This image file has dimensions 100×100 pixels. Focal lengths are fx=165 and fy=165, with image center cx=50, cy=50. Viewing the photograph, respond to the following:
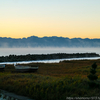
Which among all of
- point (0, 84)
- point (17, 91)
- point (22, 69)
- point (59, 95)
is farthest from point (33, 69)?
point (59, 95)

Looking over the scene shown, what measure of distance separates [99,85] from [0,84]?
29.0 feet

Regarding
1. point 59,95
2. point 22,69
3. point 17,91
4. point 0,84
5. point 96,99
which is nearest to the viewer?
point 96,99

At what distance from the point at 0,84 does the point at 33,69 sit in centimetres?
1098

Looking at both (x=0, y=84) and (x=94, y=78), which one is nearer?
(x=94, y=78)

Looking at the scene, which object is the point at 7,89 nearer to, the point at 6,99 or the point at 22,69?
the point at 6,99

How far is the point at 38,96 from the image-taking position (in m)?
11.9

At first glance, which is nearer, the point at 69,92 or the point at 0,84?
the point at 69,92

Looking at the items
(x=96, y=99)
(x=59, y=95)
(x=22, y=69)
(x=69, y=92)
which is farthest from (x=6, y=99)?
(x=22, y=69)

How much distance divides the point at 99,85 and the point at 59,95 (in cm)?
390

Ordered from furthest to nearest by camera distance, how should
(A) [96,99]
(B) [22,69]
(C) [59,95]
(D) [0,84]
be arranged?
(B) [22,69]
(D) [0,84]
(C) [59,95]
(A) [96,99]

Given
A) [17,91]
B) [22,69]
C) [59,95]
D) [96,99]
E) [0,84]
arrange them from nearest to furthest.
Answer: [96,99]
[59,95]
[17,91]
[0,84]
[22,69]

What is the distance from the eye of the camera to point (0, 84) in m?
15.3

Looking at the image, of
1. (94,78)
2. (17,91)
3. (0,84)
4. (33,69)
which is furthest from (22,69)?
(94,78)

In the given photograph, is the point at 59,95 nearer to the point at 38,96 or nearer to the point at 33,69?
the point at 38,96
